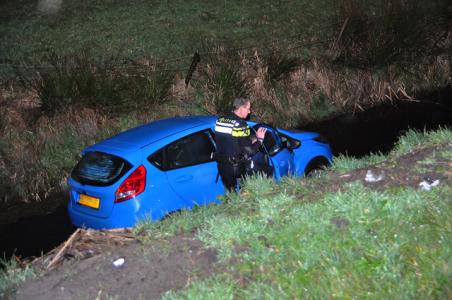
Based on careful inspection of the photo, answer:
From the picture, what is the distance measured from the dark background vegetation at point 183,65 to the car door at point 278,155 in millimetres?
4504

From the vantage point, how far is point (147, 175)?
22.4 feet

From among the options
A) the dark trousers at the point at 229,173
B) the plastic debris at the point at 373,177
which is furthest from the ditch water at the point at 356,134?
the plastic debris at the point at 373,177

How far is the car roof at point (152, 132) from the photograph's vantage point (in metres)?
7.11

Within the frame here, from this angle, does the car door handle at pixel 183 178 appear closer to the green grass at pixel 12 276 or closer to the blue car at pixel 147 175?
the blue car at pixel 147 175

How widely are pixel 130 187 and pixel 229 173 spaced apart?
1.24 metres

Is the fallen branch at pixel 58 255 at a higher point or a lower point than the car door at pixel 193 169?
higher

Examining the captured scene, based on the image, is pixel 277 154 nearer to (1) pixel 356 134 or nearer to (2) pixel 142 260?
(2) pixel 142 260

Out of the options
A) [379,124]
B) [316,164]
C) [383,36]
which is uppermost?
[383,36]

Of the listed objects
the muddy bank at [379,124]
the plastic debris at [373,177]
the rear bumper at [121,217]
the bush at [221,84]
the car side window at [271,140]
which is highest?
the plastic debris at [373,177]

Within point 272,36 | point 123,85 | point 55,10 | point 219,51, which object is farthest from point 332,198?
point 55,10

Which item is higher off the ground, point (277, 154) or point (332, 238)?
point (332, 238)

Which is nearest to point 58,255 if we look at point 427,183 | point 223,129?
point 223,129

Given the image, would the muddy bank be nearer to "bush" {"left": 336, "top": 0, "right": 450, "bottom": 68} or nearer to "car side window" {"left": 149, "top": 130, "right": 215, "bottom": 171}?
"bush" {"left": 336, "top": 0, "right": 450, "bottom": 68}

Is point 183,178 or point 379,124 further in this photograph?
point 379,124
